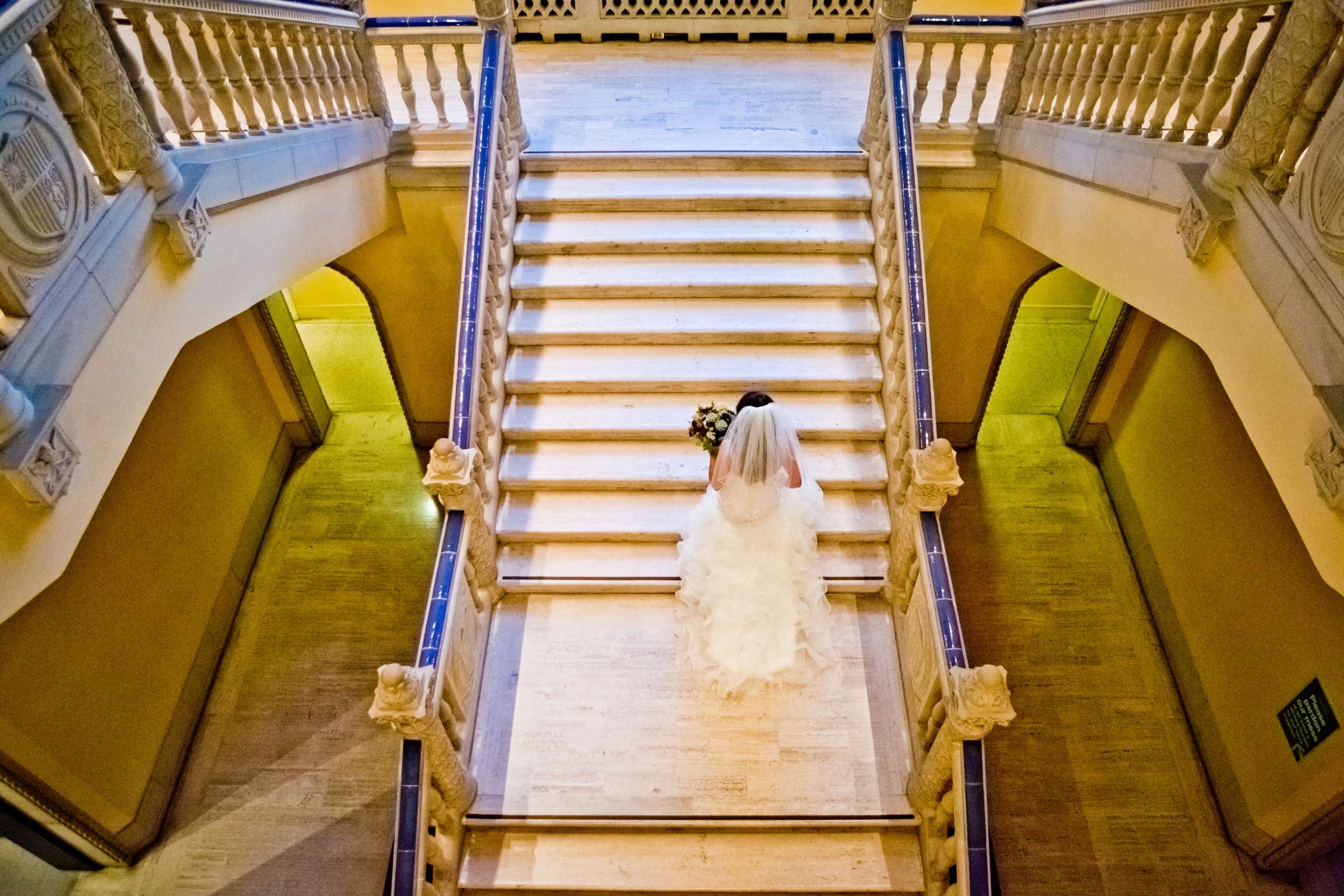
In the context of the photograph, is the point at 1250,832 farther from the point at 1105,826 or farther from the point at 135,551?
the point at 135,551

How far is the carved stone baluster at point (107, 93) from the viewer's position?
323 cm

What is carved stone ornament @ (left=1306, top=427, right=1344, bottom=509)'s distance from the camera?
2980 millimetres

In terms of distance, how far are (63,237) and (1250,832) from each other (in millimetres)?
7413

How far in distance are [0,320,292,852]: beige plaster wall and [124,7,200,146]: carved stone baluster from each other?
229cm

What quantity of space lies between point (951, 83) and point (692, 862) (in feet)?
17.9

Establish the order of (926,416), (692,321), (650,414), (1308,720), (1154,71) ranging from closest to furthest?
1. (1154,71)
2. (926,416)
3. (1308,720)
4. (650,414)
5. (692,321)

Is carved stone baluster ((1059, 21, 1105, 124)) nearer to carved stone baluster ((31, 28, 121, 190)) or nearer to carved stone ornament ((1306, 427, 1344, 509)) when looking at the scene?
carved stone ornament ((1306, 427, 1344, 509))

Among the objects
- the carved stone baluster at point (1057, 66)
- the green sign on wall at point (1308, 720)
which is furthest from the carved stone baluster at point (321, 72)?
the green sign on wall at point (1308, 720)

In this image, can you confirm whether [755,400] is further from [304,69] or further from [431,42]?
[431,42]

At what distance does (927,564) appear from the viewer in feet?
13.8

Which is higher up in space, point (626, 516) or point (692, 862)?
point (626, 516)

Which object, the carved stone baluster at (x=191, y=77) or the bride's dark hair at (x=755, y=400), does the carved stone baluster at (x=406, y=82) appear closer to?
the carved stone baluster at (x=191, y=77)

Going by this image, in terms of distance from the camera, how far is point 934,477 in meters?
4.21

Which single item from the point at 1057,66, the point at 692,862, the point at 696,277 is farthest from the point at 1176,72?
the point at 692,862
